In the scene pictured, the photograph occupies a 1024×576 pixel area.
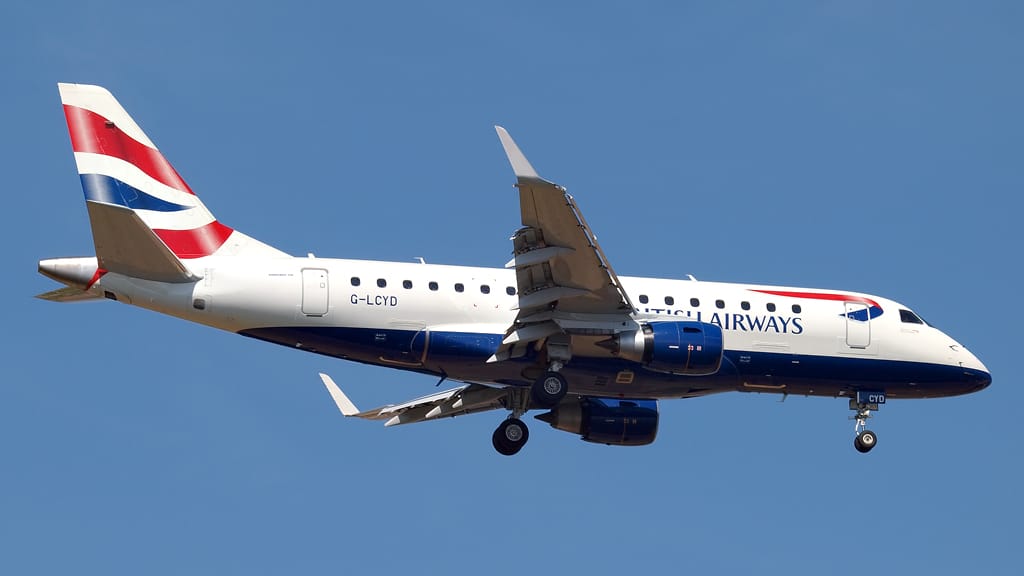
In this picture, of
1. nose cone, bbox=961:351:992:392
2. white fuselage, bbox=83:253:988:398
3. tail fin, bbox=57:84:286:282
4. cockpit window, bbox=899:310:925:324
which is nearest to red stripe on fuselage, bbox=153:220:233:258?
tail fin, bbox=57:84:286:282

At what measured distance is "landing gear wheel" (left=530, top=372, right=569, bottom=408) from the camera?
37.8m

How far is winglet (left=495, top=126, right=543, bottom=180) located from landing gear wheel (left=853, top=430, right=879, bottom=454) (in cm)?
1328

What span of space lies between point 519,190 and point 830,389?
11.9 meters

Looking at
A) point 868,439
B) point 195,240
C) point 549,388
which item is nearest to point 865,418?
point 868,439

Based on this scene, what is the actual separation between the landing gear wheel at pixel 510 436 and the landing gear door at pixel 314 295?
633cm

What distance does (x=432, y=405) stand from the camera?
4341cm

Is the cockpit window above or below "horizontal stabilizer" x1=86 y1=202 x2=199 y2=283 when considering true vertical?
above

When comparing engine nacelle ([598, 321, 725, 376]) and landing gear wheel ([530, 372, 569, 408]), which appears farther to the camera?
landing gear wheel ([530, 372, 569, 408])

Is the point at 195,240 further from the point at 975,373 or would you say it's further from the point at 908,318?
the point at 975,373

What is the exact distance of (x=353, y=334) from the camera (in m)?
36.9

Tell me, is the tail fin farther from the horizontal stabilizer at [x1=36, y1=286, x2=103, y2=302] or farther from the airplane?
the horizontal stabilizer at [x1=36, y1=286, x2=103, y2=302]

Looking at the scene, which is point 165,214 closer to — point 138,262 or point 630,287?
point 138,262

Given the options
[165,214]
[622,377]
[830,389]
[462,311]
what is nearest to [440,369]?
[462,311]

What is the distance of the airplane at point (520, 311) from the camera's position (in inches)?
1396
